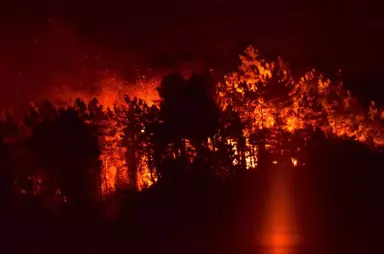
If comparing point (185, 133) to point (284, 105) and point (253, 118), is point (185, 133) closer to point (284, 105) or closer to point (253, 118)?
point (253, 118)

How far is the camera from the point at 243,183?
22.2m

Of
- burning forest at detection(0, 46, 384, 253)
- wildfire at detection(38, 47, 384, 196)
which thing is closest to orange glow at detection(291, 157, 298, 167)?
burning forest at detection(0, 46, 384, 253)

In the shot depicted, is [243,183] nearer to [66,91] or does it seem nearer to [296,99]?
[296,99]

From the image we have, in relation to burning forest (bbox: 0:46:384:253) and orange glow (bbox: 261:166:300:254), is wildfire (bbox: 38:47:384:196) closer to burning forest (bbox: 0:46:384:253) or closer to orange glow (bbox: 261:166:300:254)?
burning forest (bbox: 0:46:384:253)

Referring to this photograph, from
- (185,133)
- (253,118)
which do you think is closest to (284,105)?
(253,118)

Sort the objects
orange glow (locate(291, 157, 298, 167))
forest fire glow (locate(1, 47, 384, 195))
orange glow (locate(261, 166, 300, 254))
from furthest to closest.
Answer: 1. forest fire glow (locate(1, 47, 384, 195))
2. orange glow (locate(291, 157, 298, 167))
3. orange glow (locate(261, 166, 300, 254))

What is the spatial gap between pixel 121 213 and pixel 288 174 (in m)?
6.22

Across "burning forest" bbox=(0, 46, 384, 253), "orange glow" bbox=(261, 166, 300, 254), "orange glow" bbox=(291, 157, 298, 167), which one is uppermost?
"burning forest" bbox=(0, 46, 384, 253)

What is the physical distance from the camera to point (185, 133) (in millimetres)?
27484

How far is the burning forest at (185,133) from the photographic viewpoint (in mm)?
26047

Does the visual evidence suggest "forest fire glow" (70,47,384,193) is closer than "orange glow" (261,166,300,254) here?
No

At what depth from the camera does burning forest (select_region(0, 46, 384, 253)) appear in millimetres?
26047

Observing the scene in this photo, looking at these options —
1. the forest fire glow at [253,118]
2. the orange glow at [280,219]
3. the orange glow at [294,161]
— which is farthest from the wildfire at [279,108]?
the orange glow at [280,219]

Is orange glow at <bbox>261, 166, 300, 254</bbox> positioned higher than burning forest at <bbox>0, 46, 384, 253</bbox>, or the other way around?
burning forest at <bbox>0, 46, 384, 253</bbox>
